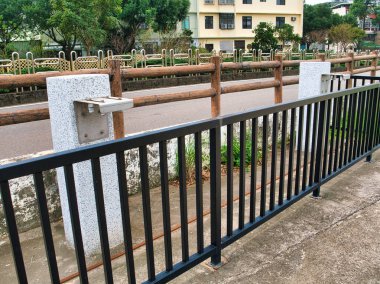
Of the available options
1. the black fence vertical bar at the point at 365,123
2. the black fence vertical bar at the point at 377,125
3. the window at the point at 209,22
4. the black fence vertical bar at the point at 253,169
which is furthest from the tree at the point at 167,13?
the black fence vertical bar at the point at 253,169

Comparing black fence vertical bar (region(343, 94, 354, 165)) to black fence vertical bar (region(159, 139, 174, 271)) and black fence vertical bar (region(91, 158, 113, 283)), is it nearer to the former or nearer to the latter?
black fence vertical bar (region(159, 139, 174, 271))

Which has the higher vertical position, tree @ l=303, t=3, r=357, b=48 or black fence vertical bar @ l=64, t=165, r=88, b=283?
tree @ l=303, t=3, r=357, b=48

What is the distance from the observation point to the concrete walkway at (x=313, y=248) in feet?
8.50

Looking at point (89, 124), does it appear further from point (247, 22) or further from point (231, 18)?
point (247, 22)

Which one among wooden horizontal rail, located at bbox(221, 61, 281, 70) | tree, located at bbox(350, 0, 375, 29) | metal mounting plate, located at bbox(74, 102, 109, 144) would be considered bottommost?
metal mounting plate, located at bbox(74, 102, 109, 144)

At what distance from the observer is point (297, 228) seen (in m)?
3.24

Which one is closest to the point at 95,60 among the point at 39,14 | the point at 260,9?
the point at 39,14

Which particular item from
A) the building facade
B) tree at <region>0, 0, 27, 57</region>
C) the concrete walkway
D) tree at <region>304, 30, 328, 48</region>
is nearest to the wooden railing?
the concrete walkway

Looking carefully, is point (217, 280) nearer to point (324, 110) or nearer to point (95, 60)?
point (324, 110)

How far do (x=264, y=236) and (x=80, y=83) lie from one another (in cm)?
190

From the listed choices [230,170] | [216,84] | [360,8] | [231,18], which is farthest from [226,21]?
[230,170]

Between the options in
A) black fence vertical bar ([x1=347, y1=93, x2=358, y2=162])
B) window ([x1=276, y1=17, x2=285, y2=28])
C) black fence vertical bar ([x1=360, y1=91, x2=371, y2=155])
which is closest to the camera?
black fence vertical bar ([x1=347, y1=93, x2=358, y2=162])

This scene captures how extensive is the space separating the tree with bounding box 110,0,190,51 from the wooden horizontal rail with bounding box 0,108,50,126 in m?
27.7

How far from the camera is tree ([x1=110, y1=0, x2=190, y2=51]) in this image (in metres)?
29.8
